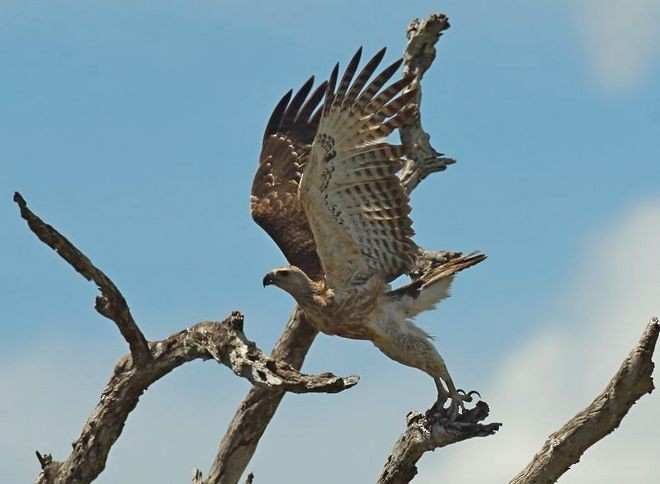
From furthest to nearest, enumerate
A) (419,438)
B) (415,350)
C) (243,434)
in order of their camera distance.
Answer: (243,434) → (415,350) → (419,438)

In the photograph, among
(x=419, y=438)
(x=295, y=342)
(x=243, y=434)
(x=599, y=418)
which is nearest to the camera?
(x=599, y=418)

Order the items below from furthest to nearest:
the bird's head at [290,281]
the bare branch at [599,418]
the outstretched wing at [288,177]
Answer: the outstretched wing at [288,177] → the bird's head at [290,281] → the bare branch at [599,418]

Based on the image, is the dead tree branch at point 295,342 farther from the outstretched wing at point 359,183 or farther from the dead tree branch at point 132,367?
the dead tree branch at point 132,367

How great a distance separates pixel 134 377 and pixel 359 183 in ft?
6.74

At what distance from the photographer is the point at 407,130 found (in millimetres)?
11086

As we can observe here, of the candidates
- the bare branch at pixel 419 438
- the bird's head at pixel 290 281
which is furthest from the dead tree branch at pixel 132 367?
the bird's head at pixel 290 281

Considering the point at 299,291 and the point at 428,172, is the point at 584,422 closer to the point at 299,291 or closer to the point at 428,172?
the point at 299,291

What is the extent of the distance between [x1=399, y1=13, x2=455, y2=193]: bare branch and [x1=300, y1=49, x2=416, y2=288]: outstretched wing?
1.41 ft

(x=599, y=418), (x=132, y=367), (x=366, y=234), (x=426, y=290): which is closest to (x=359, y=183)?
(x=366, y=234)

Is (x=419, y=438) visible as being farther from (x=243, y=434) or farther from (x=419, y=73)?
(x=419, y=73)

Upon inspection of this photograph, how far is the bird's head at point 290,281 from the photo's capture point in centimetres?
1059

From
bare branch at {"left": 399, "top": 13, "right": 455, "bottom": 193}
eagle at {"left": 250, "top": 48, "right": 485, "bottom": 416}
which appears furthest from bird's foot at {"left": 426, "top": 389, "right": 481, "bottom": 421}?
bare branch at {"left": 399, "top": 13, "right": 455, "bottom": 193}

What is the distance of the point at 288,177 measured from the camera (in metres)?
12.3

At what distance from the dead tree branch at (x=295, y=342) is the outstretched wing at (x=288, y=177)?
540 mm
